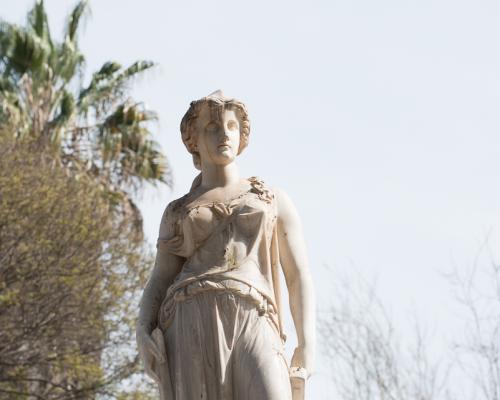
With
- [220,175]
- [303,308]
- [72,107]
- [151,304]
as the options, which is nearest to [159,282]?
[151,304]

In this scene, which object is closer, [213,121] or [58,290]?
[213,121]

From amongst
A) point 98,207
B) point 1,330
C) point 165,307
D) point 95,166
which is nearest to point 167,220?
point 165,307

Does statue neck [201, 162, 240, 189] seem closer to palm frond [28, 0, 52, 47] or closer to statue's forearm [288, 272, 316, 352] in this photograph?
statue's forearm [288, 272, 316, 352]

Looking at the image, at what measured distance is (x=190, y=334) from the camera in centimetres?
751

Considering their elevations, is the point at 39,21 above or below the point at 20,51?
above

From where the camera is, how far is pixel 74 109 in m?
30.8

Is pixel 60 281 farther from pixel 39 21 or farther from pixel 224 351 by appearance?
pixel 224 351

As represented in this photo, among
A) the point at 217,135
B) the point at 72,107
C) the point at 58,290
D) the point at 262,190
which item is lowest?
the point at 262,190

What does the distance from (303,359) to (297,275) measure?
55cm

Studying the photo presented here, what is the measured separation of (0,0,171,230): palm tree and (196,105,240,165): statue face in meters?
20.7

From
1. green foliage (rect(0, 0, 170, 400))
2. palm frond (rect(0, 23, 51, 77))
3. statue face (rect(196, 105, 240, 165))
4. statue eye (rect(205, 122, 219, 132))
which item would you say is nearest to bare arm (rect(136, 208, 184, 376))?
statue face (rect(196, 105, 240, 165))

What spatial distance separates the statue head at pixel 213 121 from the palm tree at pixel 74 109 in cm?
2066

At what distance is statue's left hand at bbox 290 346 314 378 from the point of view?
24.8ft

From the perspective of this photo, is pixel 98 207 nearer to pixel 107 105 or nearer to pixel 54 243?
pixel 54 243
